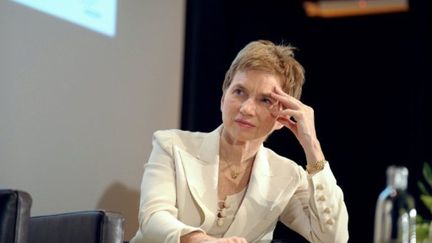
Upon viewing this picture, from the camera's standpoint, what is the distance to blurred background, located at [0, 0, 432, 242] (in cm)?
219

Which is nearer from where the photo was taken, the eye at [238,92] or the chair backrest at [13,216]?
the chair backrest at [13,216]

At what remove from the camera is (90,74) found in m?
2.43

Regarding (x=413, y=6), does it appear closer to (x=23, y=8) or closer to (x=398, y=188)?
(x=23, y=8)

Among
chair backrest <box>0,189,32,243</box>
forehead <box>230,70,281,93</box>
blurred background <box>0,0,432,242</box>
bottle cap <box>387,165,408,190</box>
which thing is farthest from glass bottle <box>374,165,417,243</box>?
blurred background <box>0,0,432,242</box>

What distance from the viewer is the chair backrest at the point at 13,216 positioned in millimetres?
1357

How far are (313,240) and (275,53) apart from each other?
1.91 ft

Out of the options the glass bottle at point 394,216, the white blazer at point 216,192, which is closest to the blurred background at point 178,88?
the white blazer at point 216,192

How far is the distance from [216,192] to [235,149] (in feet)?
0.52

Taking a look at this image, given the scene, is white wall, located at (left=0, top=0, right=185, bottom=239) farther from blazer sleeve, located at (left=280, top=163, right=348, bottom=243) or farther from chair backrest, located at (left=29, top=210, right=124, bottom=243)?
blazer sleeve, located at (left=280, top=163, right=348, bottom=243)

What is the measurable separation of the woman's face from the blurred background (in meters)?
0.58

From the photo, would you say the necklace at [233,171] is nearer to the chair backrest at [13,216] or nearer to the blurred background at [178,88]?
the blurred background at [178,88]

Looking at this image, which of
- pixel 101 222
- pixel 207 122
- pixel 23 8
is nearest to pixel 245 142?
pixel 101 222

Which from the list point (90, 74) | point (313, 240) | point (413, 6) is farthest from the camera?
point (413, 6)

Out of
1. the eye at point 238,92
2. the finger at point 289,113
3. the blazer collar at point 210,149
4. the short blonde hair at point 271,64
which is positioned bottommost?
the blazer collar at point 210,149
